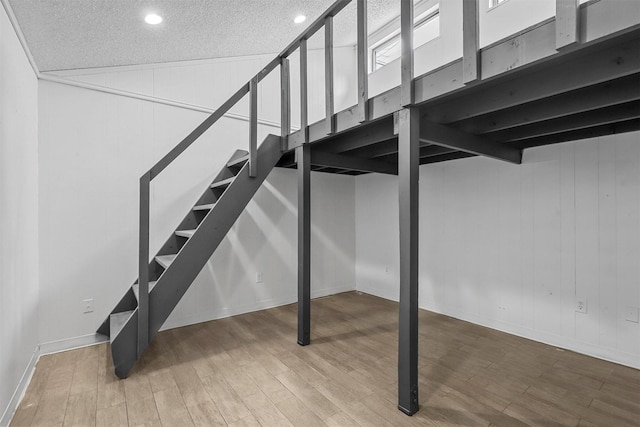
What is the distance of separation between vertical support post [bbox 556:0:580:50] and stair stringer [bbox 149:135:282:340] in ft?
7.99

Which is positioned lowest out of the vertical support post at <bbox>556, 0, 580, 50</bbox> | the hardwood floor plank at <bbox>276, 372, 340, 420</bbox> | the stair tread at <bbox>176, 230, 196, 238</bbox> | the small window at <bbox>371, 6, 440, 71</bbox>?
the hardwood floor plank at <bbox>276, 372, 340, 420</bbox>

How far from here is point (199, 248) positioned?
269cm

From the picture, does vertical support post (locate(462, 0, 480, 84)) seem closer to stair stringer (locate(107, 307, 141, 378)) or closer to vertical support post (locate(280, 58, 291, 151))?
vertical support post (locate(280, 58, 291, 151))

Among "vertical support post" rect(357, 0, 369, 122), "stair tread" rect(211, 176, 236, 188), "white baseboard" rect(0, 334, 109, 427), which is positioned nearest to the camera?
"white baseboard" rect(0, 334, 109, 427)

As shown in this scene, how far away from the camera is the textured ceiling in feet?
7.25

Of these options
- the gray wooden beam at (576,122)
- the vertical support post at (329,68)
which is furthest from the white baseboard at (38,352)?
the gray wooden beam at (576,122)

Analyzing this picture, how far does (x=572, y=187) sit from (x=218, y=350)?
143 inches

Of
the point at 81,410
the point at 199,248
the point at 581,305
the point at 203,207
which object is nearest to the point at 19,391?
the point at 81,410

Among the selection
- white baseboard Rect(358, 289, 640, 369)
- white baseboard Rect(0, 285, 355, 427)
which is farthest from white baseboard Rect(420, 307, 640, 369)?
white baseboard Rect(0, 285, 355, 427)

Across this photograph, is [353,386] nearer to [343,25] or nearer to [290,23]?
[290,23]

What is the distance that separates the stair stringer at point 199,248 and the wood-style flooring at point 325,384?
0.53 meters

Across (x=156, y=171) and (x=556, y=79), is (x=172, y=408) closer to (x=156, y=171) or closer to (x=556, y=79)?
(x=156, y=171)

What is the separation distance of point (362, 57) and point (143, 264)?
88.1 inches

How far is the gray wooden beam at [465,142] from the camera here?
232 centimetres
